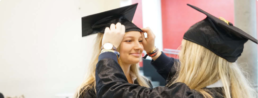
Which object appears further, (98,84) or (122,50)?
(122,50)

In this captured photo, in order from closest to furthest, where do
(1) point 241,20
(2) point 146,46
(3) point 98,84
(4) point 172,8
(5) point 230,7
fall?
(3) point 98,84 < (2) point 146,46 < (1) point 241,20 < (5) point 230,7 < (4) point 172,8

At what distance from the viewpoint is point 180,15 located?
3.16 m

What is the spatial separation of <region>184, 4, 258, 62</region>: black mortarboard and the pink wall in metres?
1.57

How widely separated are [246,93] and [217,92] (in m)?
0.18

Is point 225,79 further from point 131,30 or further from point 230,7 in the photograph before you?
point 230,7

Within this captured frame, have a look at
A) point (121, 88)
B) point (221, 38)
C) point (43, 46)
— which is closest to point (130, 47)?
point (121, 88)

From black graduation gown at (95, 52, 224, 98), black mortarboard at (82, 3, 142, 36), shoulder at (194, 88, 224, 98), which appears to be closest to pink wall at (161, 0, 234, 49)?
black mortarboard at (82, 3, 142, 36)

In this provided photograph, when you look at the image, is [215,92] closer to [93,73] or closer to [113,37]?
[113,37]

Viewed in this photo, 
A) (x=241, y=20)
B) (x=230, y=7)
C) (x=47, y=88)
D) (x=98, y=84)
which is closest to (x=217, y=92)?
(x=98, y=84)

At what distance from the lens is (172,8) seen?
3.26 meters

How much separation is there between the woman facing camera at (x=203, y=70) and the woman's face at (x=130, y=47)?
10.7 inches

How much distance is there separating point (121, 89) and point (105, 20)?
59 cm

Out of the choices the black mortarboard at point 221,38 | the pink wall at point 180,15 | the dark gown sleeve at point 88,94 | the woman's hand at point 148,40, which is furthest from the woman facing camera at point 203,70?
the pink wall at point 180,15

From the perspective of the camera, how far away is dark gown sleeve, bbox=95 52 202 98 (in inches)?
39.0
